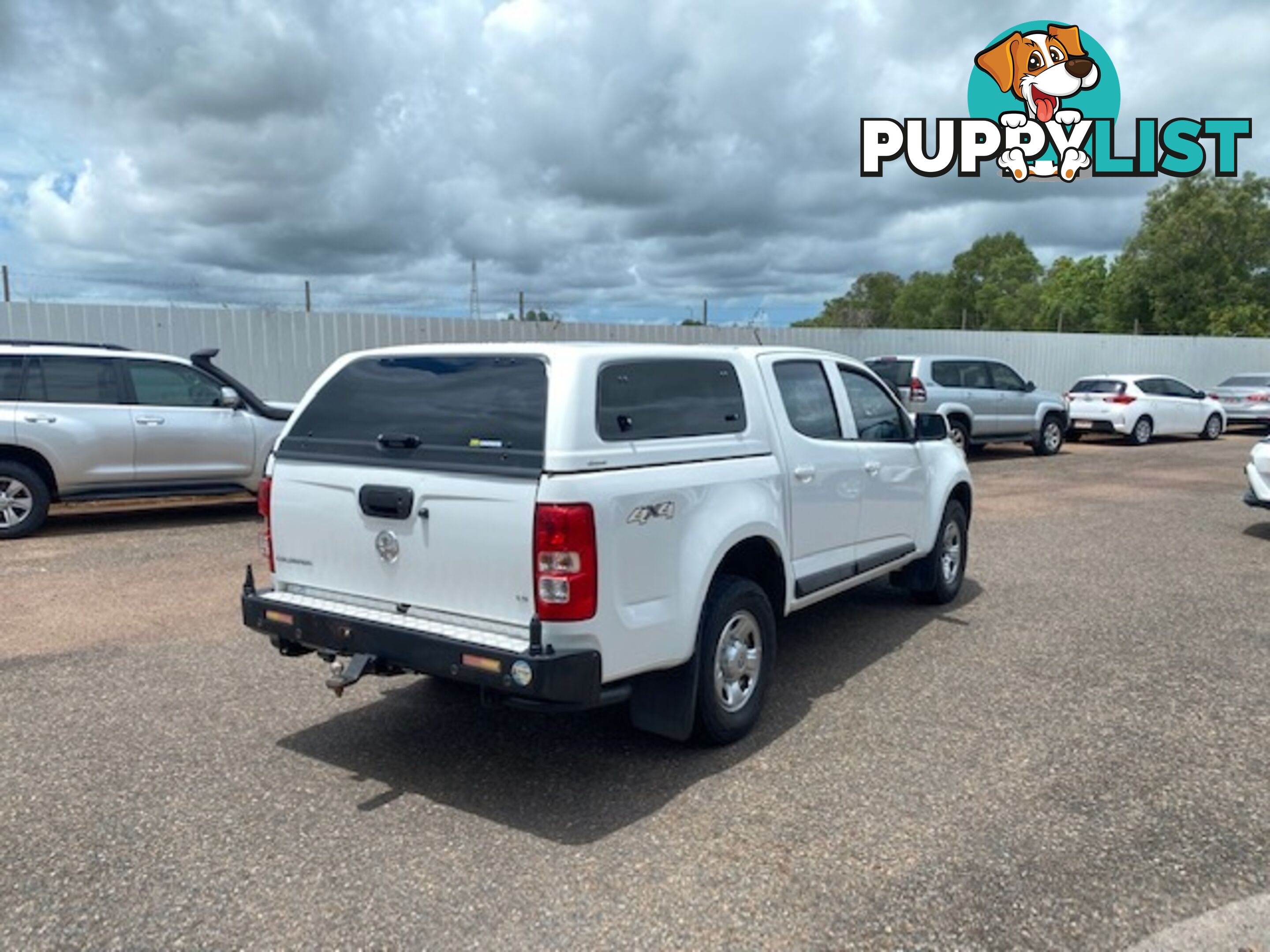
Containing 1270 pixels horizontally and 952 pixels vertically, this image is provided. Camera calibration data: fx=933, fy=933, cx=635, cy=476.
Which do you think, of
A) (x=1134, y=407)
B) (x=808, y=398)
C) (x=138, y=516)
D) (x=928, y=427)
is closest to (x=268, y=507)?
(x=808, y=398)

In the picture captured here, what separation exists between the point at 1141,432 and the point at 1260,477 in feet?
39.1

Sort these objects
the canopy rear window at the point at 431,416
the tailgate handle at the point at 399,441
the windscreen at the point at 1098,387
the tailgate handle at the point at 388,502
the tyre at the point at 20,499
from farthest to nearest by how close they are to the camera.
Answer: the windscreen at the point at 1098,387, the tyre at the point at 20,499, the tailgate handle at the point at 399,441, the tailgate handle at the point at 388,502, the canopy rear window at the point at 431,416

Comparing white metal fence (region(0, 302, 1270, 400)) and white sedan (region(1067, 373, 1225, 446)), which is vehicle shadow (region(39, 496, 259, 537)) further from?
white sedan (region(1067, 373, 1225, 446))

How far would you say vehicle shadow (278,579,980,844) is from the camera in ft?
12.1

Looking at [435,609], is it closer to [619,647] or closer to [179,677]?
[619,647]

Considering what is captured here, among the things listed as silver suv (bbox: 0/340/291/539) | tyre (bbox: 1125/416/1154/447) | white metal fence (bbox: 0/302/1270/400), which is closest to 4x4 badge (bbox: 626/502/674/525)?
white metal fence (bbox: 0/302/1270/400)

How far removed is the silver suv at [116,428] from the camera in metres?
8.78

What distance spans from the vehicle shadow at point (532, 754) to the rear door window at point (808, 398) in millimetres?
1375

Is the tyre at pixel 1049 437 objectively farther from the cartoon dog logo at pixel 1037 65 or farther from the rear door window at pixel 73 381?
the rear door window at pixel 73 381

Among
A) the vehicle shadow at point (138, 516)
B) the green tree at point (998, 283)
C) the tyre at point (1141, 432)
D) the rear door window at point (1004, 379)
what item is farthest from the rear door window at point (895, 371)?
the green tree at point (998, 283)

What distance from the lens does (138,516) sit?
10453 millimetres

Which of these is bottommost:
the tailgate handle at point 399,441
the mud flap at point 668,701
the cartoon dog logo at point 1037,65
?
the mud flap at point 668,701

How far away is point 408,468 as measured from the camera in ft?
12.4

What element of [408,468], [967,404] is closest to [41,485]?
[408,468]
